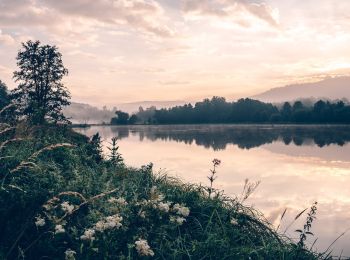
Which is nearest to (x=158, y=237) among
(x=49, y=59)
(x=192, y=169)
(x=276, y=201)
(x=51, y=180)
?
(x=51, y=180)

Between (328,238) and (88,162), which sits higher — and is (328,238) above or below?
below

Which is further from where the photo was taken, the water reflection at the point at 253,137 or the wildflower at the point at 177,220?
the water reflection at the point at 253,137

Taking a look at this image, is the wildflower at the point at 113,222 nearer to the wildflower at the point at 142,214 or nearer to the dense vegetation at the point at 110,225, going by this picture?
the dense vegetation at the point at 110,225

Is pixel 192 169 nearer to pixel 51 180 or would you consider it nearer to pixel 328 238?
pixel 328 238

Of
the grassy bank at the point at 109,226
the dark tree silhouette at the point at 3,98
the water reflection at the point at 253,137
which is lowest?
the water reflection at the point at 253,137

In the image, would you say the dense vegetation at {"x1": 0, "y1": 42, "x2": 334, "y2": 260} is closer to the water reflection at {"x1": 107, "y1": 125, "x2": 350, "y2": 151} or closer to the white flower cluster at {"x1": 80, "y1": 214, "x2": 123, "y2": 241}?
the white flower cluster at {"x1": 80, "y1": 214, "x2": 123, "y2": 241}

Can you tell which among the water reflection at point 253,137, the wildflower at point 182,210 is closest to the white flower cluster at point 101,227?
the wildflower at point 182,210

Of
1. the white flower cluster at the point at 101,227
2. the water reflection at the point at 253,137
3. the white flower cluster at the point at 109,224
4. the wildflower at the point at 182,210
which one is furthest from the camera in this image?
the water reflection at the point at 253,137

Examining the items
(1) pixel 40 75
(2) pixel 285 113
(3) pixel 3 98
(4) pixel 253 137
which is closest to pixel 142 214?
(1) pixel 40 75

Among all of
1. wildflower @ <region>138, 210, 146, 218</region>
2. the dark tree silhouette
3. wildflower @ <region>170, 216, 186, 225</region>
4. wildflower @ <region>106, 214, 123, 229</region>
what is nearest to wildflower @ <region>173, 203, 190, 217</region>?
wildflower @ <region>170, 216, 186, 225</region>

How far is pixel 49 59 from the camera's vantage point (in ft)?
161

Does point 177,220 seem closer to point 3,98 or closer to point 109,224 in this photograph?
point 109,224

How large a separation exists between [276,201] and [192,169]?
12998mm

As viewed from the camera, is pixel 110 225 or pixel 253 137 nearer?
pixel 110 225
